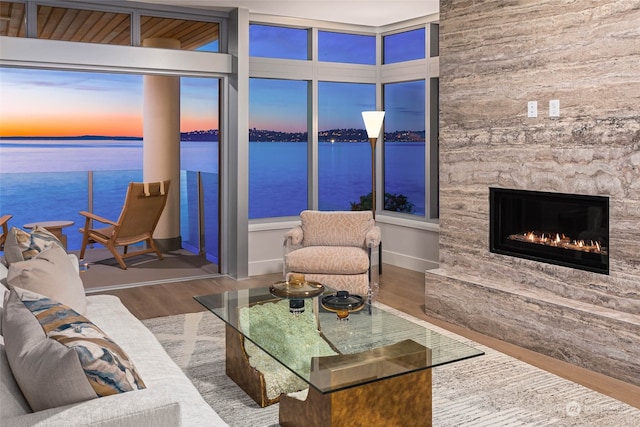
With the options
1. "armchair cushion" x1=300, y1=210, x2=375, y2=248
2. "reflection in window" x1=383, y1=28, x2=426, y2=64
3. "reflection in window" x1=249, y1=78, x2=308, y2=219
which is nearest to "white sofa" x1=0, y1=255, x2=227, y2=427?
"armchair cushion" x1=300, y1=210, x2=375, y2=248

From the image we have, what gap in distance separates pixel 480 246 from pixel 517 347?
0.84 meters

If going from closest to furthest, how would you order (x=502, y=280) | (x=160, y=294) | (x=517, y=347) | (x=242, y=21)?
(x=517, y=347) → (x=502, y=280) → (x=160, y=294) → (x=242, y=21)

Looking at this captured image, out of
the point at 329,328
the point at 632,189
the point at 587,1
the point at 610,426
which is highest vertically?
the point at 587,1

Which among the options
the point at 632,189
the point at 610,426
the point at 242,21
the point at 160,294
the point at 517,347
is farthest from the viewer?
the point at 242,21

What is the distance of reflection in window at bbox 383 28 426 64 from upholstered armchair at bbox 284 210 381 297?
85.2 inches

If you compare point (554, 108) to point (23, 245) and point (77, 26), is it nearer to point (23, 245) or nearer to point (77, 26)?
point (23, 245)

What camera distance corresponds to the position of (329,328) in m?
3.06

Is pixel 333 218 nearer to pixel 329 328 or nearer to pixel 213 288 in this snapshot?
pixel 213 288

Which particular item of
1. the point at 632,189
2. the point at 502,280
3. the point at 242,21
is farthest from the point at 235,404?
the point at 242,21

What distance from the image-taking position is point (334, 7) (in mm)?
5891

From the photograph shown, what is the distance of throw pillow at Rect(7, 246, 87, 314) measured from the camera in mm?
2646

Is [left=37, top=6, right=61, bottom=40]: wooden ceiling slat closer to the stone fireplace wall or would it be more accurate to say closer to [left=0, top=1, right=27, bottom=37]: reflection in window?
[left=0, top=1, right=27, bottom=37]: reflection in window

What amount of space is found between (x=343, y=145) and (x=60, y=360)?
5.72 meters

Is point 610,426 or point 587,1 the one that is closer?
point 610,426
